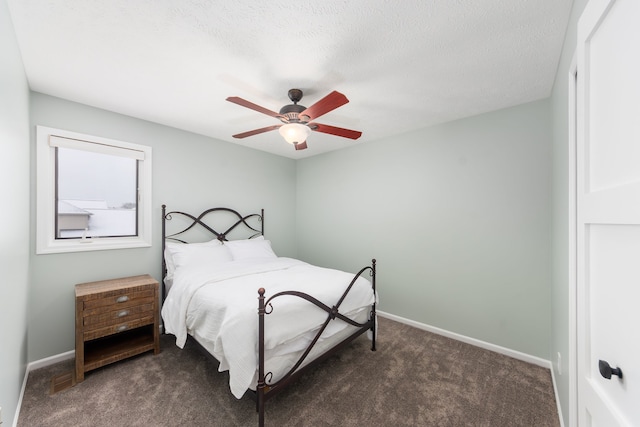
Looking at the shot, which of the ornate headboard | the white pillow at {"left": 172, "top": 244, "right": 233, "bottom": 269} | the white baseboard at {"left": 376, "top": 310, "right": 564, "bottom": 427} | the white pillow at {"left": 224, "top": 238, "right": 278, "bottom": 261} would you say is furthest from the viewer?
the white pillow at {"left": 224, "top": 238, "right": 278, "bottom": 261}

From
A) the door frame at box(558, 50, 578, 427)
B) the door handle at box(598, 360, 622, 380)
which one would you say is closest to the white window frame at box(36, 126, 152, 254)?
the door handle at box(598, 360, 622, 380)

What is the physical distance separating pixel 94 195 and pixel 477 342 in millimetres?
4458

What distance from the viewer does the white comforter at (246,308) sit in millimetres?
1667

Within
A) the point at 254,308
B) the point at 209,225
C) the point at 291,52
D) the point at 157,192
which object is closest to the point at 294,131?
the point at 291,52

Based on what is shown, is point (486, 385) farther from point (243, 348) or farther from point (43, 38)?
point (43, 38)

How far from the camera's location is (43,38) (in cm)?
163

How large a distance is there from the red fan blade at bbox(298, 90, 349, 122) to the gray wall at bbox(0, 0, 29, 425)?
1.64 metres

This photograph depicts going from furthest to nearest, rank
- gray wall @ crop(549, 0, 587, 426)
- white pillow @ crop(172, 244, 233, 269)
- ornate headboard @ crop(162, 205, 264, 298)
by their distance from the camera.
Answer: ornate headboard @ crop(162, 205, 264, 298) < white pillow @ crop(172, 244, 233, 269) < gray wall @ crop(549, 0, 587, 426)

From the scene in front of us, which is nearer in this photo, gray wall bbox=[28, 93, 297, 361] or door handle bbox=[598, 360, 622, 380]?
door handle bbox=[598, 360, 622, 380]

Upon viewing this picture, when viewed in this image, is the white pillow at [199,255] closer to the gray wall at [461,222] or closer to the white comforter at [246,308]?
the white comforter at [246,308]

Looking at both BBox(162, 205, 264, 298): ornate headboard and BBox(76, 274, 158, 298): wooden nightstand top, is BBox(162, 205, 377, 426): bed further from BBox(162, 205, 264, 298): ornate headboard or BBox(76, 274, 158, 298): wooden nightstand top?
BBox(76, 274, 158, 298): wooden nightstand top

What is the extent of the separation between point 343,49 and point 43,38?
1945 millimetres

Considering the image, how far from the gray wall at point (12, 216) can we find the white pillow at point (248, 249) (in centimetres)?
183

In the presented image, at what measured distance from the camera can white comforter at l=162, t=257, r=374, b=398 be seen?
5.47 feet
